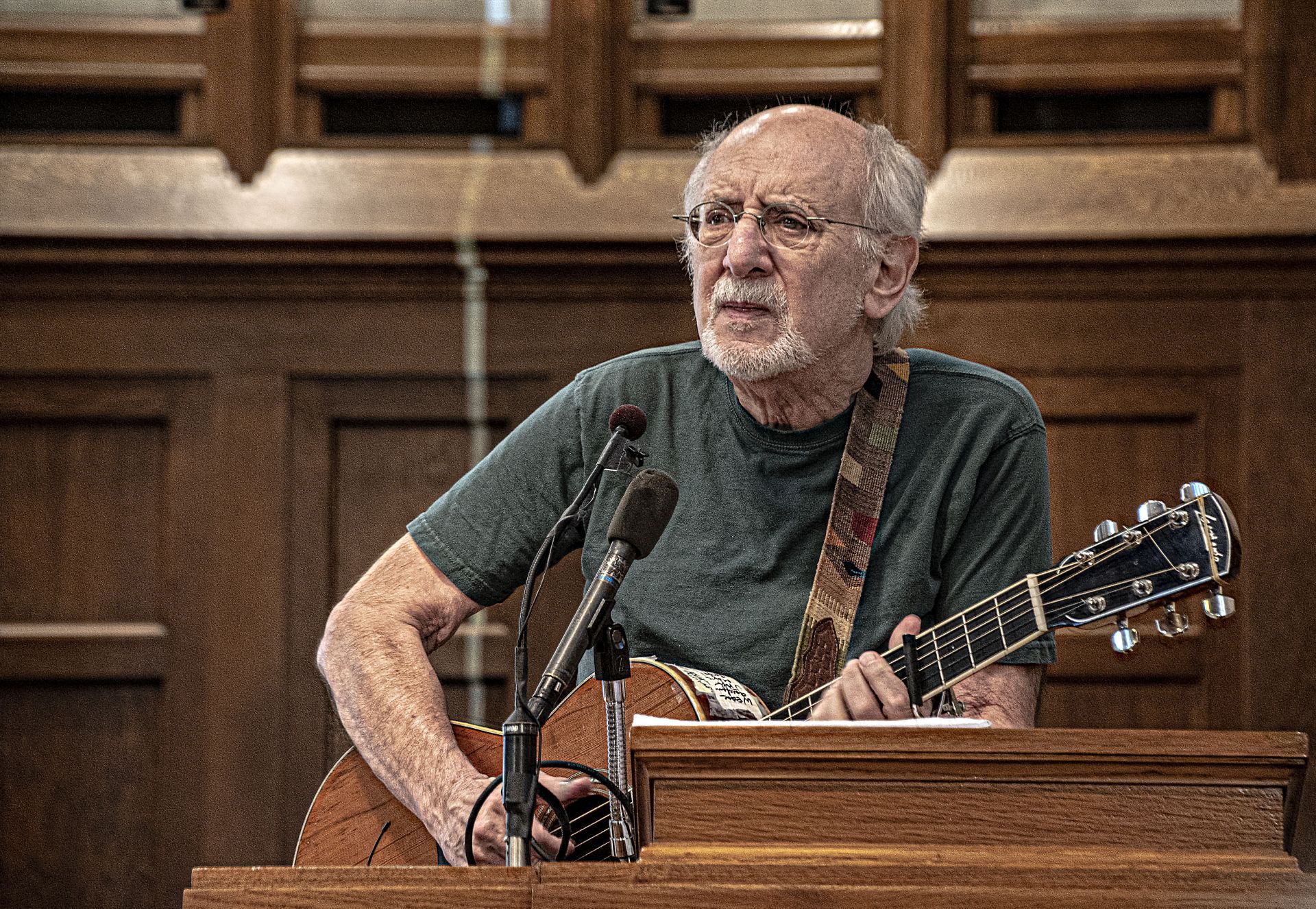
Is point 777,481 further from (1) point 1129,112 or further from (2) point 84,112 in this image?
(2) point 84,112

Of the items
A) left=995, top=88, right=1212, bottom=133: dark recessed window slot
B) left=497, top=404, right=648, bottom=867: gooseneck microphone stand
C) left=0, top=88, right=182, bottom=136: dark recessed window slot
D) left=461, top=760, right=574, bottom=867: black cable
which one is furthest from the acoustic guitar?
left=0, top=88, right=182, bottom=136: dark recessed window slot

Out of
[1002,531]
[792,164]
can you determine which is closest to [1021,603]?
[1002,531]

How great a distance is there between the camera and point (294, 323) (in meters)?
3.66

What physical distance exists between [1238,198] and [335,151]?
7.20 ft

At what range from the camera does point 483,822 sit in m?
1.92

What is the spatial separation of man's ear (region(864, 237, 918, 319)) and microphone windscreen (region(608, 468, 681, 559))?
34.1 inches

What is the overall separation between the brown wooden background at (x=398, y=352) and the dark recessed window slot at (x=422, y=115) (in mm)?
68

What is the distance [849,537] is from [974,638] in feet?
1.33

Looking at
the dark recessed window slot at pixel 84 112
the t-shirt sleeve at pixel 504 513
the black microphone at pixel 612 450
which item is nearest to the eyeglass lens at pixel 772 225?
the t-shirt sleeve at pixel 504 513

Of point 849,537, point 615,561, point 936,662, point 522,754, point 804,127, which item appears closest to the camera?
point 522,754

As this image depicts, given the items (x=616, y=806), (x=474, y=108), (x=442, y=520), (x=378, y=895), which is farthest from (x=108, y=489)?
(x=378, y=895)

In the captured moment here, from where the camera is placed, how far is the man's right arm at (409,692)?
6.61 feet

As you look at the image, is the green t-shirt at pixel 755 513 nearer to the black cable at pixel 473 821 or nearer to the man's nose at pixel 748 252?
the man's nose at pixel 748 252

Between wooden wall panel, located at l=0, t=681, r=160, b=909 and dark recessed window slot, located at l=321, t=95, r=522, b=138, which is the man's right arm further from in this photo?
dark recessed window slot, located at l=321, t=95, r=522, b=138
